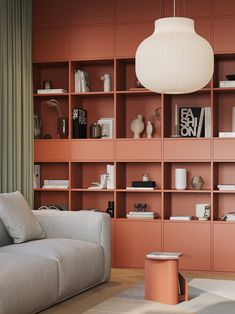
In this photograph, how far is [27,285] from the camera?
15.0 feet

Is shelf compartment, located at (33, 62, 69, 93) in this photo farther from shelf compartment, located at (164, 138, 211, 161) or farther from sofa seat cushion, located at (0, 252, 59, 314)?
sofa seat cushion, located at (0, 252, 59, 314)

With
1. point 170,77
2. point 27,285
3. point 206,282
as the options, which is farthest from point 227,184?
point 27,285

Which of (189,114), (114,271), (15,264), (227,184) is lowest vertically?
(114,271)

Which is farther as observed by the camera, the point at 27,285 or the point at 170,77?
the point at 170,77

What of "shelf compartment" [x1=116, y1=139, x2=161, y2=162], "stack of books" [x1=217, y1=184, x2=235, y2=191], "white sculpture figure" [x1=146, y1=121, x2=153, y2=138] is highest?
"white sculpture figure" [x1=146, y1=121, x2=153, y2=138]

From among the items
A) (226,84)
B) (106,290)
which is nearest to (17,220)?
(106,290)

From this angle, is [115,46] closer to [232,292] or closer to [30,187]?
[30,187]

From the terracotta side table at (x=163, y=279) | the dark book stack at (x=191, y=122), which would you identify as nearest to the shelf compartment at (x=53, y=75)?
the dark book stack at (x=191, y=122)

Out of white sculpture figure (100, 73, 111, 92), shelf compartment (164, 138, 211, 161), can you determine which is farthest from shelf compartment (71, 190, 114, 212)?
white sculpture figure (100, 73, 111, 92)

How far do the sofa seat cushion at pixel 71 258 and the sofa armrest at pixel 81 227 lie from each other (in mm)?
102

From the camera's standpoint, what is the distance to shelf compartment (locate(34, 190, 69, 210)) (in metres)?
7.45

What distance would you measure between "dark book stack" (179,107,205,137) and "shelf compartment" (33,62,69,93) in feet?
4.49

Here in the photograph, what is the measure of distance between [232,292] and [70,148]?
2430 mm

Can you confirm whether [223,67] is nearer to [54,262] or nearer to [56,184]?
[56,184]
